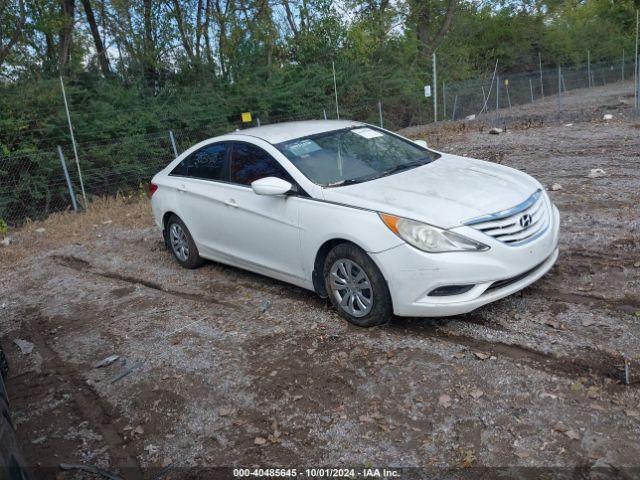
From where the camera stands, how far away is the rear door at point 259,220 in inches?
206

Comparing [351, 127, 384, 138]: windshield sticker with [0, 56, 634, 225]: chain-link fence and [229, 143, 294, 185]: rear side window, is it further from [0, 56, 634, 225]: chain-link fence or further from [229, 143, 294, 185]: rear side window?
[0, 56, 634, 225]: chain-link fence

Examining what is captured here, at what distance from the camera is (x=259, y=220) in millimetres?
5547

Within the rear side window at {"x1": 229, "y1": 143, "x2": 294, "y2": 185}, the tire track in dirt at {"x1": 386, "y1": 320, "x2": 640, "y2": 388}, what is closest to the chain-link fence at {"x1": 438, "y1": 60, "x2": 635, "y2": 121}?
the rear side window at {"x1": 229, "y1": 143, "x2": 294, "y2": 185}

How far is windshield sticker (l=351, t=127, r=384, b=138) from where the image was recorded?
6.08 m

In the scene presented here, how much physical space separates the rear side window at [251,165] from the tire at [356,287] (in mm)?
924

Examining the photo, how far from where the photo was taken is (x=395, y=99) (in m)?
21.4

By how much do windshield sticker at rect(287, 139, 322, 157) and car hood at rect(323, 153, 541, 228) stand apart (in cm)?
69

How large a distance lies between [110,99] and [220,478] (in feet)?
40.8

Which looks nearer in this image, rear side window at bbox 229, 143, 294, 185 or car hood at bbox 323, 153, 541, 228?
car hood at bbox 323, 153, 541, 228

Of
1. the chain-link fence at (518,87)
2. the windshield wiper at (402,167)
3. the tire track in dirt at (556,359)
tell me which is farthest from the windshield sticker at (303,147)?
the chain-link fence at (518,87)

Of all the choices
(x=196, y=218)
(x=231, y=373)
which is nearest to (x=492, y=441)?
(x=231, y=373)

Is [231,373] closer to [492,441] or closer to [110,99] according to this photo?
[492,441]

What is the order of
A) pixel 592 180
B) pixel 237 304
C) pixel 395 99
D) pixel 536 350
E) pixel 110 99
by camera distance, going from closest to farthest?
pixel 536 350, pixel 237 304, pixel 592 180, pixel 110 99, pixel 395 99

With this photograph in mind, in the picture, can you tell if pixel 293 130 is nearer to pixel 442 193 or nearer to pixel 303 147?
pixel 303 147
